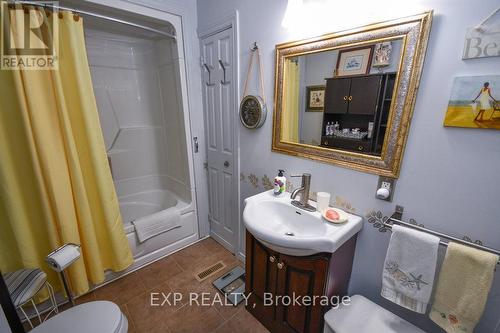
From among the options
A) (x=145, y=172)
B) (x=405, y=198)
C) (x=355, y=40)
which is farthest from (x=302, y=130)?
(x=145, y=172)

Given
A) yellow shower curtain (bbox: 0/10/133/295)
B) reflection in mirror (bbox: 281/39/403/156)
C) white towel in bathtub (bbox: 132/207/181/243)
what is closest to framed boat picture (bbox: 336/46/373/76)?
reflection in mirror (bbox: 281/39/403/156)

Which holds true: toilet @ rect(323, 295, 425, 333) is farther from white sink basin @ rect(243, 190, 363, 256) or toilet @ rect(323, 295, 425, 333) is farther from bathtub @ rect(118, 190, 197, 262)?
bathtub @ rect(118, 190, 197, 262)

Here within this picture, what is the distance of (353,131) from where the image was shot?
112cm

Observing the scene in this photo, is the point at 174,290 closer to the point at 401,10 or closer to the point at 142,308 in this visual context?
the point at 142,308

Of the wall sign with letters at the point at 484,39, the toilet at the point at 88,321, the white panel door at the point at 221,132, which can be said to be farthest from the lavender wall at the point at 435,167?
the toilet at the point at 88,321

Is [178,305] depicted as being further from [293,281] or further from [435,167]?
[435,167]

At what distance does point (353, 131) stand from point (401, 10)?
0.52m

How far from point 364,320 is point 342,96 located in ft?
3.62

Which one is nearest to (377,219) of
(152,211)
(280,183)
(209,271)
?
(280,183)

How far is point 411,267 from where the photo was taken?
2.99 ft

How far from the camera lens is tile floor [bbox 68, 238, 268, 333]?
1.44 meters

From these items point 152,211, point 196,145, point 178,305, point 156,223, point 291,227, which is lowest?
point 178,305

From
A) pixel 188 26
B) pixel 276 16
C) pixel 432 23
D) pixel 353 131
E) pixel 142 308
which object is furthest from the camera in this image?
pixel 188 26

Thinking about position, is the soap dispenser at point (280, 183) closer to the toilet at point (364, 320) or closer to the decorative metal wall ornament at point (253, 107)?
the decorative metal wall ornament at point (253, 107)
